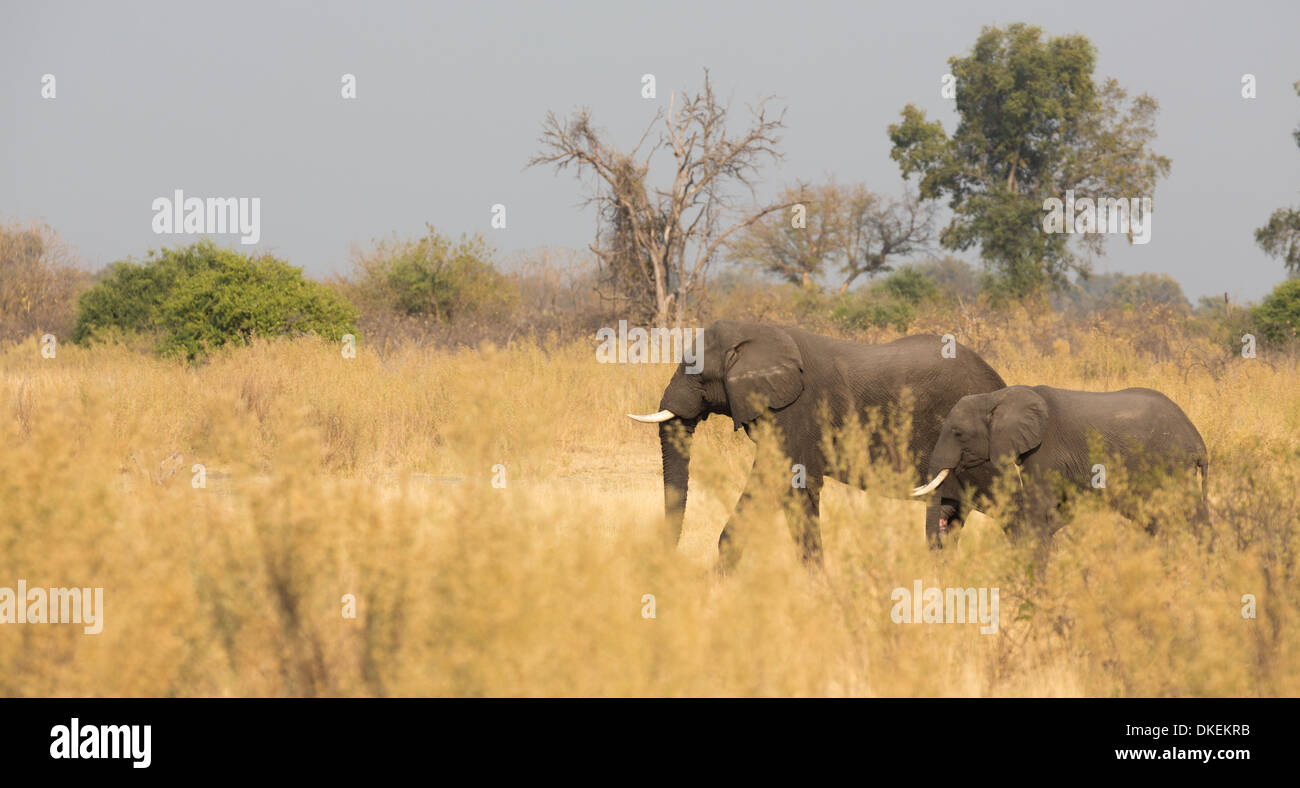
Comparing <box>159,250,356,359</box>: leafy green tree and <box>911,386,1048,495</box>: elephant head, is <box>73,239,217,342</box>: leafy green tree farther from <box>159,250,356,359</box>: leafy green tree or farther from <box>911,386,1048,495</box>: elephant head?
<box>911,386,1048,495</box>: elephant head

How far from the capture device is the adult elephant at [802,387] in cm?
763

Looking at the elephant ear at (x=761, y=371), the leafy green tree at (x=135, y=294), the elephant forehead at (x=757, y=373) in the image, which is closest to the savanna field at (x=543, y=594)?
the elephant ear at (x=761, y=371)

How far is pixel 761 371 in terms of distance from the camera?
7.65 m

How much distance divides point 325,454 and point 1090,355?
10.9m

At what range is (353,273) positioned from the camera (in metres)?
27.3

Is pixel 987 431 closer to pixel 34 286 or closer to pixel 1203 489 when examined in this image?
pixel 1203 489

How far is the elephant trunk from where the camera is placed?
24.7 ft

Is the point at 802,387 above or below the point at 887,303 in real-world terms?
below

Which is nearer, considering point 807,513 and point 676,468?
point 807,513

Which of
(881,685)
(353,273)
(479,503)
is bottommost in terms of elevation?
(881,685)

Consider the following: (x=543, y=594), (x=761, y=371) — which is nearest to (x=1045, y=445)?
(x=761, y=371)

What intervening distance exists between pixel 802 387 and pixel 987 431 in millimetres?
1189

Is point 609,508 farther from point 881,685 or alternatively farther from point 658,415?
point 881,685
